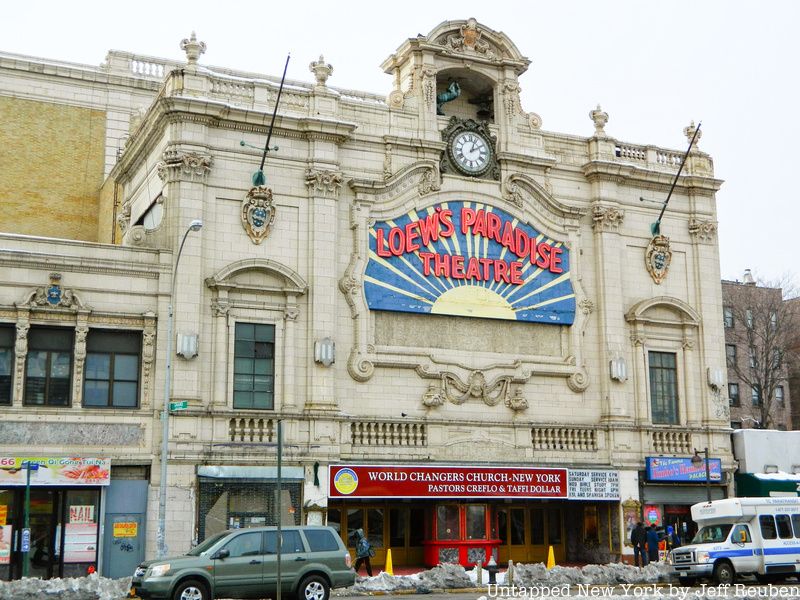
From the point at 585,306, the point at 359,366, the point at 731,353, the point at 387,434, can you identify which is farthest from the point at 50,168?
the point at 731,353

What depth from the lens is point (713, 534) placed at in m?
32.5

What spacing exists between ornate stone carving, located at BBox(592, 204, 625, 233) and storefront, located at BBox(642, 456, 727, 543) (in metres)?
9.02

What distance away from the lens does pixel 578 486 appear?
127 feet

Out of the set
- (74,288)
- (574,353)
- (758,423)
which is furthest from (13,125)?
(758,423)

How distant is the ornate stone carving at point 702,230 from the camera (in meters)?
43.7

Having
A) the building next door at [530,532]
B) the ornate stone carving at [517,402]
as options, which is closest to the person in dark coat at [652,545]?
the building next door at [530,532]

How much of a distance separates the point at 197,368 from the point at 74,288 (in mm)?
4535

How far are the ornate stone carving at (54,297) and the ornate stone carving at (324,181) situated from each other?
886 centimetres

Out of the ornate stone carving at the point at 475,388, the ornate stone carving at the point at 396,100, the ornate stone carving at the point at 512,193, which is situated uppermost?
the ornate stone carving at the point at 396,100

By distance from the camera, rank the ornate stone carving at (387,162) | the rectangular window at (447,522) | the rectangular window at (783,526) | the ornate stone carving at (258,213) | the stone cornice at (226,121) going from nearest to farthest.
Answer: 1. the rectangular window at (783,526)
2. the stone cornice at (226,121)
3. the ornate stone carving at (258,213)
4. the rectangular window at (447,522)
5. the ornate stone carving at (387,162)

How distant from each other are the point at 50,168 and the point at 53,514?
59.3 feet

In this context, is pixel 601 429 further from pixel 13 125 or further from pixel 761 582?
pixel 13 125

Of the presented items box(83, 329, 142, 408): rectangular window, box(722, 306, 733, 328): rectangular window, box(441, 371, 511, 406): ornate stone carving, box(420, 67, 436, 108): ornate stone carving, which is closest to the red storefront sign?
box(441, 371, 511, 406): ornate stone carving

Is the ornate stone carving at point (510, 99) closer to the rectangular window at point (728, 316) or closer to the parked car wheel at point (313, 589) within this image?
the parked car wheel at point (313, 589)
